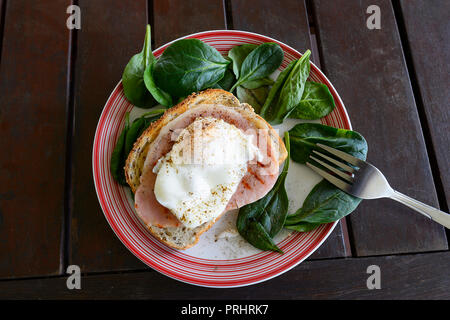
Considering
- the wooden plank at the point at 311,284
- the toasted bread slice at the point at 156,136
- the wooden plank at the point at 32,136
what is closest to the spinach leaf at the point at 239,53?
the toasted bread slice at the point at 156,136

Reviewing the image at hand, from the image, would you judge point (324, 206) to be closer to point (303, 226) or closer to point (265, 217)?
point (303, 226)

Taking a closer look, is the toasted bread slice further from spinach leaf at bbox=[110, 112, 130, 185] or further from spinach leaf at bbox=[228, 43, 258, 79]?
spinach leaf at bbox=[228, 43, 258, 79]

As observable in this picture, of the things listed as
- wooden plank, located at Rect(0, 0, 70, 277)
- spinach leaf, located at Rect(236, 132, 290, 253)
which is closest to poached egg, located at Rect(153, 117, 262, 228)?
spinach leaf, located at Rect(236, 132, 290, 253)

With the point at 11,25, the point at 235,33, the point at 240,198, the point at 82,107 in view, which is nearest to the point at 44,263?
the point at 82,107

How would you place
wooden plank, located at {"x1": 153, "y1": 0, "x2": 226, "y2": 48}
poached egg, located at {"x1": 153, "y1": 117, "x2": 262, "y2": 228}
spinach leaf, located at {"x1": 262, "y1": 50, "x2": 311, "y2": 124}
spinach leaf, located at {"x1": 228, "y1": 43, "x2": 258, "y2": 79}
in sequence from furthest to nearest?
wooden plank, located at {"x1": 153, "y1": 0, "x2": 226, "y2": 48} → spinach leaf, located at {"x1": 228, "y1": 43, "x2": 258, "y2": 79} → spinach leaf, located at {"x1": 262, "y1": 50, "x2": 311, "y2": 124} → poached egg, located at {"x1": 153, "y1": 117, "x2": 262, "y2": 228}

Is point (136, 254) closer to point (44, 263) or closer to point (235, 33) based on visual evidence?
point (44, 263)

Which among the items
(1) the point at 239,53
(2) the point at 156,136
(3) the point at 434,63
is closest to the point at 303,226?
(2) the point at 156,136

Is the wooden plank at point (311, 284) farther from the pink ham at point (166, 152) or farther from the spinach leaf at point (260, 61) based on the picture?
Result: the spinach leaf at point (260, 61)
